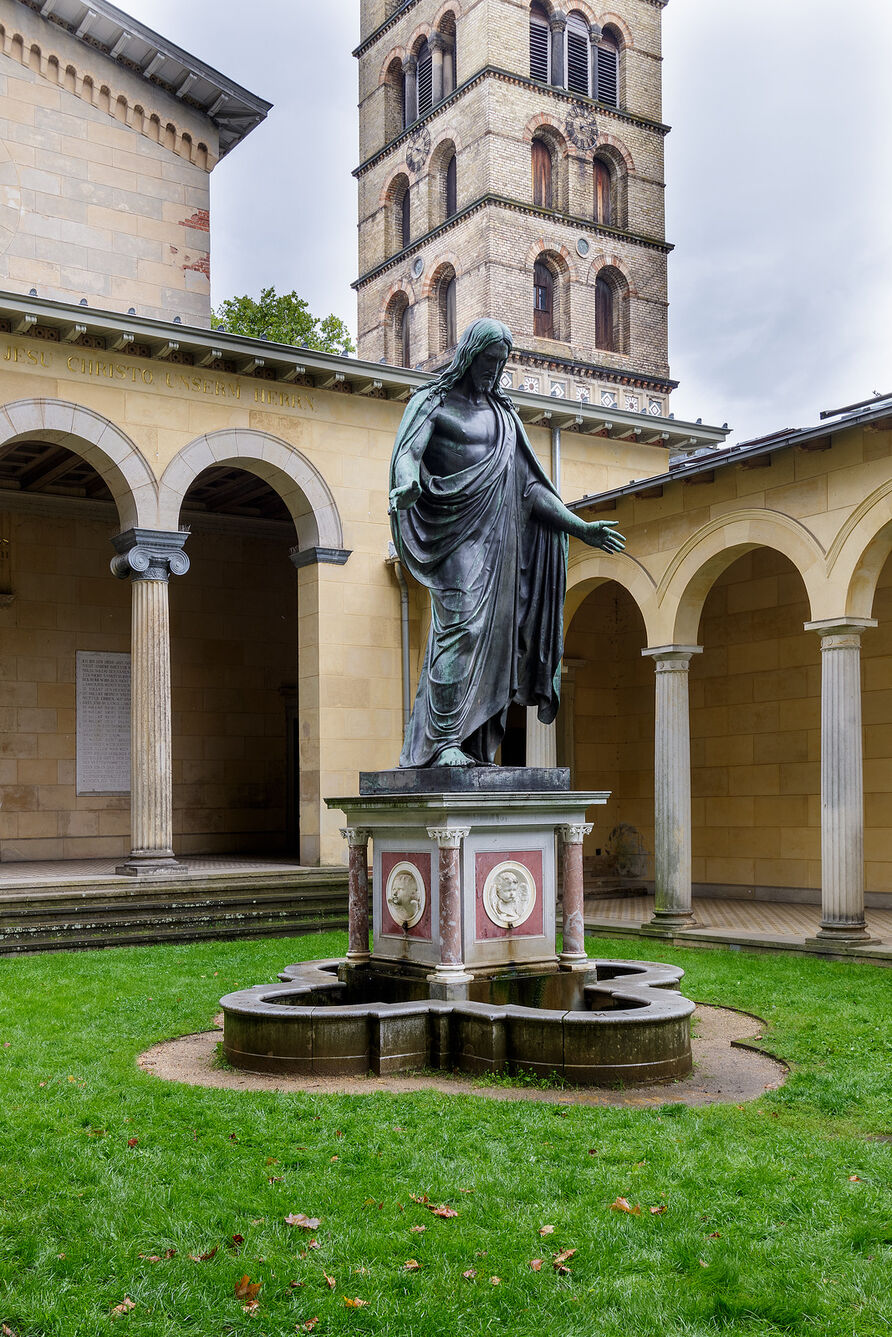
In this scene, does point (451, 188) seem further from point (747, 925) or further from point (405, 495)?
point (405, 495)

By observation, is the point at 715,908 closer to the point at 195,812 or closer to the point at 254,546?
the point at 195,812

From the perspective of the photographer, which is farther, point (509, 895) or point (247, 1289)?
point (509, 895)

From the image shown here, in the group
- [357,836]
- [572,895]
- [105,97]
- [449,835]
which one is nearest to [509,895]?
[572,895]

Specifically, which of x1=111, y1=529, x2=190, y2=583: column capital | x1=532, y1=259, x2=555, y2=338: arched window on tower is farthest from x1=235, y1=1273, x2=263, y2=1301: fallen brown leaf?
x1=532, y1=259, x2=555, y2=338: arched window on tower

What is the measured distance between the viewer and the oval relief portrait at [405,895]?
754 cm

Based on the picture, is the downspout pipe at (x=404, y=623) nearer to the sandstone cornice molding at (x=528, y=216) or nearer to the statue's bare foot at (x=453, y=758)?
the statue's bare foot at (x=453, y=758)

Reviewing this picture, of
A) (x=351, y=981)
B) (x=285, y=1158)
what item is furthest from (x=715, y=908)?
(x=285, y=1158)

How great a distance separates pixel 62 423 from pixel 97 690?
19.3ft

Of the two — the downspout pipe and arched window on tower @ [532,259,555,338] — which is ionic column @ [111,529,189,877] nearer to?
the downspout pipe

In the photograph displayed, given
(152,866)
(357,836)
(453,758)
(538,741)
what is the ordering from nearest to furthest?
(453,758) → (357,836) → (152,866) → (538,741)

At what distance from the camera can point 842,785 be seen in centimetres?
1239

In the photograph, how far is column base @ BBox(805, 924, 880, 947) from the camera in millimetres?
12000

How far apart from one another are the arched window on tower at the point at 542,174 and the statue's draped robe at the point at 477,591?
112 feet

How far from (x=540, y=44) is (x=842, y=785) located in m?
34.9
